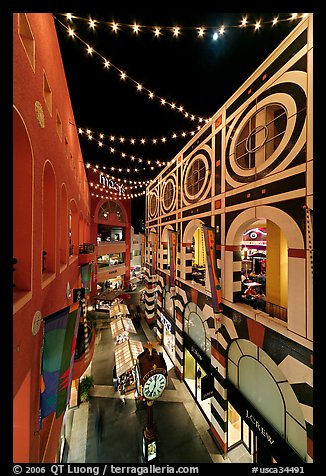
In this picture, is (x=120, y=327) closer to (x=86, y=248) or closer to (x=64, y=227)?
(x=86, y=248)

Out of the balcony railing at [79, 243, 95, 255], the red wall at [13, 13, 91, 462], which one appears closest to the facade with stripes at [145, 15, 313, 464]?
the red wall at [13, 13, 91, 462]

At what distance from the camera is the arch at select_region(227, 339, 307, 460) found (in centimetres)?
421

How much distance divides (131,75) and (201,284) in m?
8.55

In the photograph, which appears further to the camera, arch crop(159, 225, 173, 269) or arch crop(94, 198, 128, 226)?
arch crop(94, 198, 128, 226)

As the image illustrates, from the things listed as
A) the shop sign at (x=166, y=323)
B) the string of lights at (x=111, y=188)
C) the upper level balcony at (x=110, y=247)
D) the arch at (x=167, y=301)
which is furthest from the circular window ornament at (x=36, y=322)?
the upper level balcony at (x=110, y=247)

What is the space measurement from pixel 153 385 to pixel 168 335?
6.93 meters

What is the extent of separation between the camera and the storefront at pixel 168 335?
39.0 ft

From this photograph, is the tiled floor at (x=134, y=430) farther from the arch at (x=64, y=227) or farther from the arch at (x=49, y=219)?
the arch at (x=49, y=219)

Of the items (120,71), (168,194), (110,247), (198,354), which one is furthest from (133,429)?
(110,247)

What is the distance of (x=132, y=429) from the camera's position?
7.62 meters

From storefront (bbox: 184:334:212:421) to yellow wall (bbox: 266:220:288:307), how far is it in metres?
4.21

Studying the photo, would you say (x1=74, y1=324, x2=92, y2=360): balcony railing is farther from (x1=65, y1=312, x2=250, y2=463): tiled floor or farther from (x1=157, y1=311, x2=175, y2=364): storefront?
(x1=157, y1=311, x2=175, y2=364): storefront
